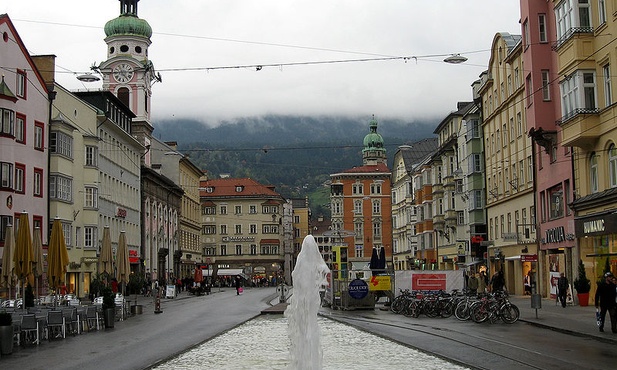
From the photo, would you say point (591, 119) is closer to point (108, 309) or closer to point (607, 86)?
point (607, 86)

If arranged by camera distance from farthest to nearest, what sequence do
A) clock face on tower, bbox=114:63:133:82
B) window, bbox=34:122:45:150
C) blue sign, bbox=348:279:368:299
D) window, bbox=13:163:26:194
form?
clock face on tower, bbox=114:63:133:82, window, bbox=34:122:45:150, window, bbox=13:163:26:194, blue sign, bbox=348:279:368:299

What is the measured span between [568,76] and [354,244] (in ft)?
A: 397

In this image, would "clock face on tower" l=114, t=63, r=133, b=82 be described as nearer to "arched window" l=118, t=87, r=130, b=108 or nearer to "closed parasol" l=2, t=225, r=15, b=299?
"arched window" l=118, t=87, r=130, b=108

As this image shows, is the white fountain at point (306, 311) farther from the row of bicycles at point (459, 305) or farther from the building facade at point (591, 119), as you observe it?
the building facade at point (591, 119)

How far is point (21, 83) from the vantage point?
5356 centimetres

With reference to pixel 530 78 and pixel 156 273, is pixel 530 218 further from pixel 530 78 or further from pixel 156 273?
pixel 156 273

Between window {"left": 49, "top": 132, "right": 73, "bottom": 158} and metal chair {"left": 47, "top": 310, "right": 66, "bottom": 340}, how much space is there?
31.6 meters

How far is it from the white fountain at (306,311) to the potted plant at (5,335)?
1011 centimetres

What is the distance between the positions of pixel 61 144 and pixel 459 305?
3537 centimetres

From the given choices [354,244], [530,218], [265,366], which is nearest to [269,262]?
[354,244]

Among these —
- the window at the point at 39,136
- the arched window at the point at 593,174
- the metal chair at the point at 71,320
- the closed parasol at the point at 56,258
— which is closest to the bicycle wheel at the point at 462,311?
the arched window at the point at 593,174

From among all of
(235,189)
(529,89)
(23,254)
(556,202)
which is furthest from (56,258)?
(235,189)

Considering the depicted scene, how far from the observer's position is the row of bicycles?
32.8 meters

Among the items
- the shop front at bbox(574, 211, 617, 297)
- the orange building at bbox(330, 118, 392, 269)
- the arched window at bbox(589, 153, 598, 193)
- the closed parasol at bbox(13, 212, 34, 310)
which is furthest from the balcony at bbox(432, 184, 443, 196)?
the orange building at bbox(330, 118, 392, 269)
